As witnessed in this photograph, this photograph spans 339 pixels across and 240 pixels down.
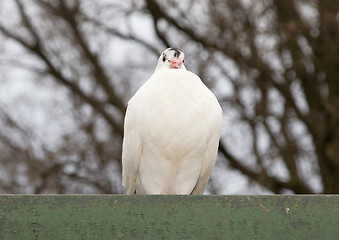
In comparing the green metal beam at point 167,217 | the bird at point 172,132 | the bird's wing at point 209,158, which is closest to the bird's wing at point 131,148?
the bird at point 172,132

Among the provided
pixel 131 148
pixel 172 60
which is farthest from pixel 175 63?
pixel 131 148

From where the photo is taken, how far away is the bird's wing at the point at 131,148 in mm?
5844

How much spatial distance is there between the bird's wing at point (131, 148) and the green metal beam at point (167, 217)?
5.02ft

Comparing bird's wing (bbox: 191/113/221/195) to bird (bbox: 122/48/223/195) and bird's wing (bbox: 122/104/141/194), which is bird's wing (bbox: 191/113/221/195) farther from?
bird's wing (bbox: 122/104/141/194)

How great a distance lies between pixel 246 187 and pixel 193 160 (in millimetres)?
7600

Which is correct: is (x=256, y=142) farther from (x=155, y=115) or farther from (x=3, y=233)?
(x=3, y=233)

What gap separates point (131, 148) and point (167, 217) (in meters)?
1.69

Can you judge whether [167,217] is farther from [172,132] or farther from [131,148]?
[131,148]

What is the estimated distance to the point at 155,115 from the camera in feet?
18.5

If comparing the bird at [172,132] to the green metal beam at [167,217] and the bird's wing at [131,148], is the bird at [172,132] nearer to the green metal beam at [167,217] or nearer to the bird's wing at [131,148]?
the bird's wing at [131,148]

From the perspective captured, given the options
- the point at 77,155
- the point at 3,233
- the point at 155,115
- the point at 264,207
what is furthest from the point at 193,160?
the point at 77,155

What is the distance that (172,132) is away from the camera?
18.5 ft

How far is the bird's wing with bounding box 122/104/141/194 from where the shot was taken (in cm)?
584

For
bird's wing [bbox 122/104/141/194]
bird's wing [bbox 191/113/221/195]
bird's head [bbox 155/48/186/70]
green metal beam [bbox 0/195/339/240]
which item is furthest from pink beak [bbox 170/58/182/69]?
green metal beam [bbox 0/195/339/240]
